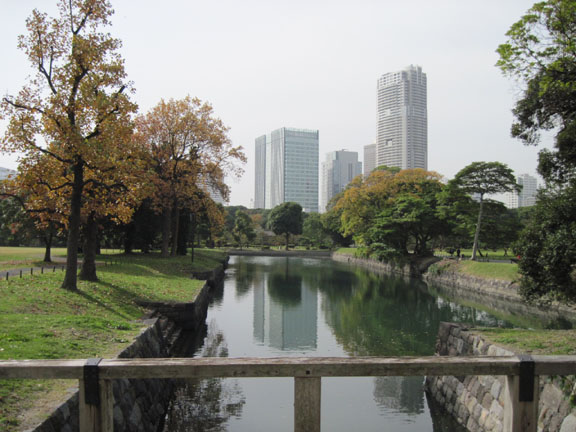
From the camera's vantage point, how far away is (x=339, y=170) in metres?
175

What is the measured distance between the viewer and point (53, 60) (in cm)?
1239

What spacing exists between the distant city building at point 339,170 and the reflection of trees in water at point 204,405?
16402 centimetres

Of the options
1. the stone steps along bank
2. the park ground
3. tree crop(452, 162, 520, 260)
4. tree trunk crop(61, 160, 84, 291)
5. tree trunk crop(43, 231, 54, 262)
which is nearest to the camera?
the stone steps along bank

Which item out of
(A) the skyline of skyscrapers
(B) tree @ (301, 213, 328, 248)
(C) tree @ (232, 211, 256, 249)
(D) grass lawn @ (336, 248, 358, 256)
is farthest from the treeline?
(A) the skyline of skyscrapers

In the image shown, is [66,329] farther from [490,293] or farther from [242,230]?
[242,230]

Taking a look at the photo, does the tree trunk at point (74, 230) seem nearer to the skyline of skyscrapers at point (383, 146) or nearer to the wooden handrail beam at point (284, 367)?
the wooden handrail beam at point (284, 367)

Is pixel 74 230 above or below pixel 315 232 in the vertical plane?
above

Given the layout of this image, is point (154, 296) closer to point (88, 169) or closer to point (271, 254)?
point (88, 169)

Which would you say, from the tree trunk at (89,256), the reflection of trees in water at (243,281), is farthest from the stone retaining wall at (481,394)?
the reflection of trees in water at (243,281)

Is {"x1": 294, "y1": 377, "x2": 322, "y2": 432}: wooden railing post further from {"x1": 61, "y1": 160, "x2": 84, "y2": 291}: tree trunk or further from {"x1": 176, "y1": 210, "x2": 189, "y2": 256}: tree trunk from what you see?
{"x1": 176, "y1": 210, "x2": 189, "y2": 256}: tree trunk

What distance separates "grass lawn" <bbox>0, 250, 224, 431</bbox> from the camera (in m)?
5.21

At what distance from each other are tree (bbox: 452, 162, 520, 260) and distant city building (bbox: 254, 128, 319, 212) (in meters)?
114

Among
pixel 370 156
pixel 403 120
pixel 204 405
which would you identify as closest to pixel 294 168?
pixel 403 120

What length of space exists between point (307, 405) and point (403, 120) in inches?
5733
